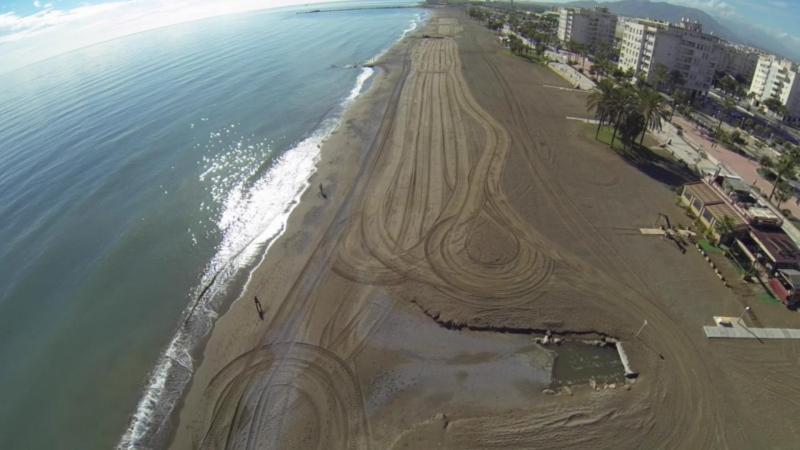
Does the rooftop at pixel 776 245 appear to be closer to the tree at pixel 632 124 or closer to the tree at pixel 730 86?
the tree at pixel 632 124

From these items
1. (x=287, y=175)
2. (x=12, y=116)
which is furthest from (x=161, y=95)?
(x=287, y=175)

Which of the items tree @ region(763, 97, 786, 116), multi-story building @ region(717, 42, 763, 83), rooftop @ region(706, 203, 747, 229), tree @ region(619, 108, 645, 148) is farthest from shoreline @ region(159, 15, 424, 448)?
multi-story building @ region(717, 42, 763, 83)

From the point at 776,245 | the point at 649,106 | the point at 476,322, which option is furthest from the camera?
the point at 649,106

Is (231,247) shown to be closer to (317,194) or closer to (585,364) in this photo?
(317,194)

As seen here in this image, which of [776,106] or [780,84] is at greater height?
[780,84]

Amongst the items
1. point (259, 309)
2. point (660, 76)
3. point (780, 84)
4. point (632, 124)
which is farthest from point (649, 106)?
point (780, 84)

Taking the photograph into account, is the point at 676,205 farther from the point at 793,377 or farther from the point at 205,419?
the point at 205,419

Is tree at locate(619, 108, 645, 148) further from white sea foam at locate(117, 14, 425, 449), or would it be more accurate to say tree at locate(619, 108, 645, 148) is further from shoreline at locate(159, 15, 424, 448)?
white sea foam at locate(117, 14, 425, 449)
